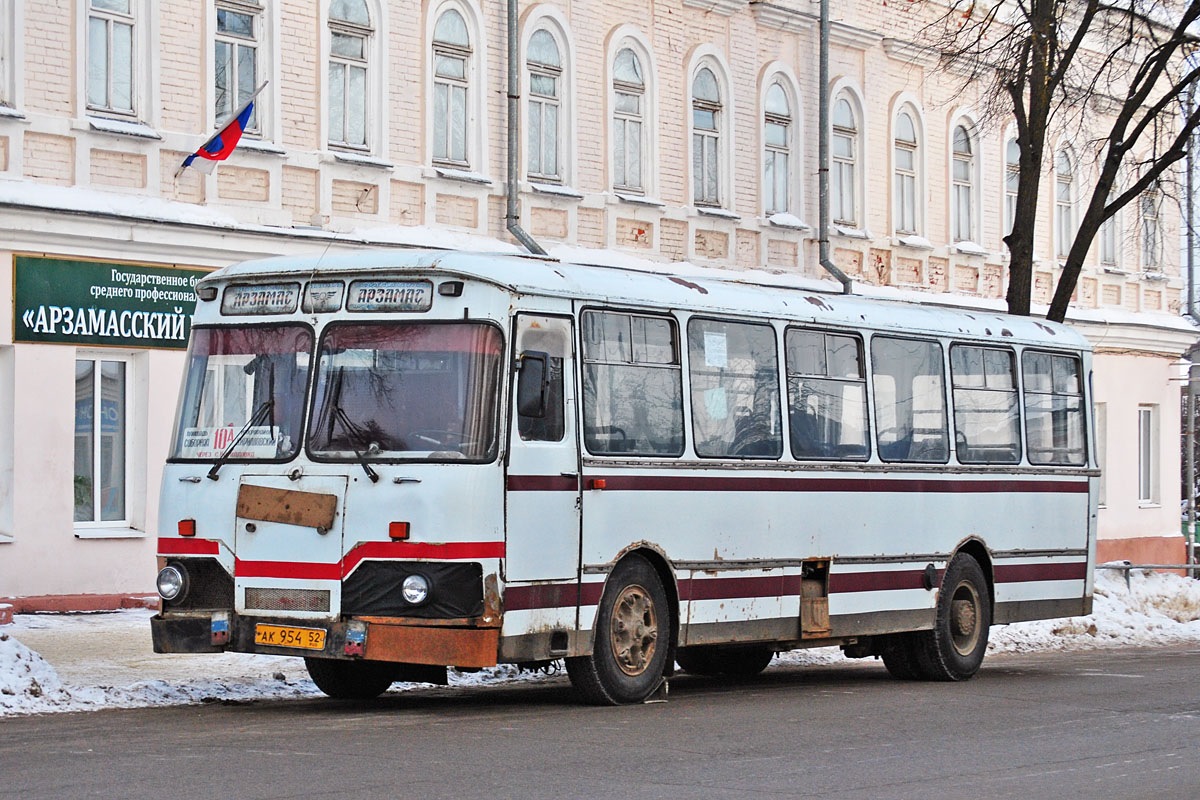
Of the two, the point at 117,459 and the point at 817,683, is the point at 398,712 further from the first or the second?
the point at 117,459

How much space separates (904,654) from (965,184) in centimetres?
1973

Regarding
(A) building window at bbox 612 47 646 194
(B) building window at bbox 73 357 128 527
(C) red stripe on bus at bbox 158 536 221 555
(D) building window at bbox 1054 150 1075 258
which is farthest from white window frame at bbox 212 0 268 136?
(D) building window at bbox 1054 150 1075 258

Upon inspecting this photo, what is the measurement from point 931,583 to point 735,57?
15.1 m

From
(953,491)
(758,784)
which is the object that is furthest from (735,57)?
(758,784)

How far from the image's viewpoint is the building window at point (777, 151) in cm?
3089

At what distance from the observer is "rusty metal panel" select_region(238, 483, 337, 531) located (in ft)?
40.6

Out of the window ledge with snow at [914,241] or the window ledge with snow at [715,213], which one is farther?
the window ledge with snow at [914,241]

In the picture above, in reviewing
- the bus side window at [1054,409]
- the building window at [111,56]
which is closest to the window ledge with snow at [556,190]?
the building window at [111,56]

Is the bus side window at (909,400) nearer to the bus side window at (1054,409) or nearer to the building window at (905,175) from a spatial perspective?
the bus side window at (1054,409)

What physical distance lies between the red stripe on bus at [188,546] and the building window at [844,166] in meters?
20.6

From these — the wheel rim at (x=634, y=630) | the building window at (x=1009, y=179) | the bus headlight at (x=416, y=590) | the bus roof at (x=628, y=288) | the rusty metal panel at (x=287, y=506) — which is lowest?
the wheel rim at (x=634, y=630)

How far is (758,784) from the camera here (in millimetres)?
9742

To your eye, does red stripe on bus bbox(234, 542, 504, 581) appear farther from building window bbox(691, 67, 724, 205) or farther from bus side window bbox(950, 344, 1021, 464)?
building window bbox(691, 67, 724, 205)

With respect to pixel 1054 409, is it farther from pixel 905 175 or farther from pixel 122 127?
pixel 905 175
